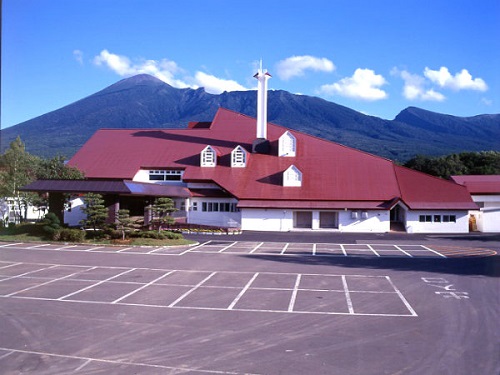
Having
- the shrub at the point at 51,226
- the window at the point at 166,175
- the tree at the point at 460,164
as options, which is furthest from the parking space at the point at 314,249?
the tree at the point at 460,164

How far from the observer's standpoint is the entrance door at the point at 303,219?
1437 inches

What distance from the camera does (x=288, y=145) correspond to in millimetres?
40594

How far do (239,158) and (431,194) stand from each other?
1496cm

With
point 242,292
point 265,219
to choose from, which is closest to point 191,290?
point 242,292

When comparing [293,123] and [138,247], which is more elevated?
[293,123]

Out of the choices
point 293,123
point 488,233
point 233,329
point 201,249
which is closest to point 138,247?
point 201,249

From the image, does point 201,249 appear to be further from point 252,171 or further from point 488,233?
point 488,233

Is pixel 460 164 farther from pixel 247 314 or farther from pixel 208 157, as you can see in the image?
pixel 247 314

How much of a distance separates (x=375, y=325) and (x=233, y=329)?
2.94 m

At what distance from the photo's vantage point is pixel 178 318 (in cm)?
1048

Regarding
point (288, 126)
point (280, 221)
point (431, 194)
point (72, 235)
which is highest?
point (288, 126)

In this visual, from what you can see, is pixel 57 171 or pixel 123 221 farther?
pixel 57 171

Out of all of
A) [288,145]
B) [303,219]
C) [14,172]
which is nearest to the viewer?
[14,172]

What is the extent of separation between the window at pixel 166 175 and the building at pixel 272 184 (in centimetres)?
8
